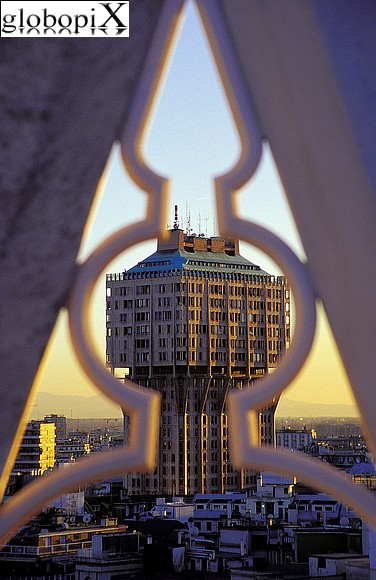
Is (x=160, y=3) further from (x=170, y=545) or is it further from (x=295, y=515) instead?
(x=295, y=515)

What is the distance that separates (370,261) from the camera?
0.74m

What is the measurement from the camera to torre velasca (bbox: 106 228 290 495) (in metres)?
15.6

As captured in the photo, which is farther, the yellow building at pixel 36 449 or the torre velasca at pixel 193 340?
the torre velasca at pixel 193 340

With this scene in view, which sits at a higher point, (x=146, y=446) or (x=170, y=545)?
(x=170, y=545)

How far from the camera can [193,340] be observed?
53.0 ft

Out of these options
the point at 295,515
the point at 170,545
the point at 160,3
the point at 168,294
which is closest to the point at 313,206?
the point at 160,3

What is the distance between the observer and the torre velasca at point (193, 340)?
1562 cm

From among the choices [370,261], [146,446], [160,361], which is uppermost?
[160,361]

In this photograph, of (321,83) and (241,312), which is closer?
(321,83)

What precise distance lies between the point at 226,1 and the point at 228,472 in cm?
1531

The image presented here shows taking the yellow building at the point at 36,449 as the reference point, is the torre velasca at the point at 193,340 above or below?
above

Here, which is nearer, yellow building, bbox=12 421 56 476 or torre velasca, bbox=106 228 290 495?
yellow building, bbox=12 421 56 476

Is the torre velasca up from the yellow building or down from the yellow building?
up

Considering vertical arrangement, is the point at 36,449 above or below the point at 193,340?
below
